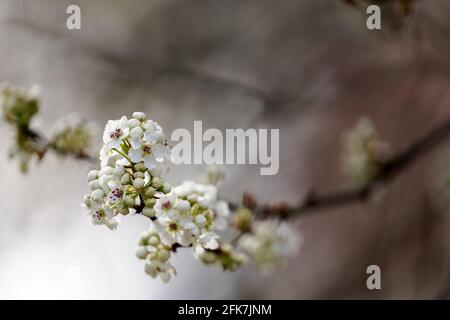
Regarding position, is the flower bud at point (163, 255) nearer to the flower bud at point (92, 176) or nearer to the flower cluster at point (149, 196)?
the flower cluster at point (149, 196)

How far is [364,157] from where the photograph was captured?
3.69 m

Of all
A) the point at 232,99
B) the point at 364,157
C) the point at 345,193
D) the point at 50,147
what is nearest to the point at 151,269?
the point at 50,147

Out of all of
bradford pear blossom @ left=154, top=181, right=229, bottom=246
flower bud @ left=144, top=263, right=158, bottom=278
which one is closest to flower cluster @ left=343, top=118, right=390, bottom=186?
bradford pear blossom @ left=154, top=181, right=229, bottom=246

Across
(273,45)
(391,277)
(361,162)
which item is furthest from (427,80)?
(361,162)

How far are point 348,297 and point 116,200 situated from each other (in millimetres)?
4652

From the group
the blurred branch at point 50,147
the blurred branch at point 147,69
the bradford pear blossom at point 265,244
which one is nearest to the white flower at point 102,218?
the blurred branch at point 50,147

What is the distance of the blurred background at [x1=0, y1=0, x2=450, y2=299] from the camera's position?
4.95 metres

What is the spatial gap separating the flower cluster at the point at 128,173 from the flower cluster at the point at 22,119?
0.79 metres

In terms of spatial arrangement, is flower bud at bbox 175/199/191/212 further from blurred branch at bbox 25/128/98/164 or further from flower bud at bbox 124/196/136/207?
Result: blurred branch at bbox 25/128/98/164

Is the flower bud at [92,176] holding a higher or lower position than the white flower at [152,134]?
lower

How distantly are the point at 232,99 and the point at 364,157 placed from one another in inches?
59.9

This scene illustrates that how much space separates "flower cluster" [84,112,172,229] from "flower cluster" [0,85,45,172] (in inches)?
30.9

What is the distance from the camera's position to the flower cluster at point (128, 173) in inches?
72.9

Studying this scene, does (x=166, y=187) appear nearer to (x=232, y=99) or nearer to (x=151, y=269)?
(x=151, y=269)
